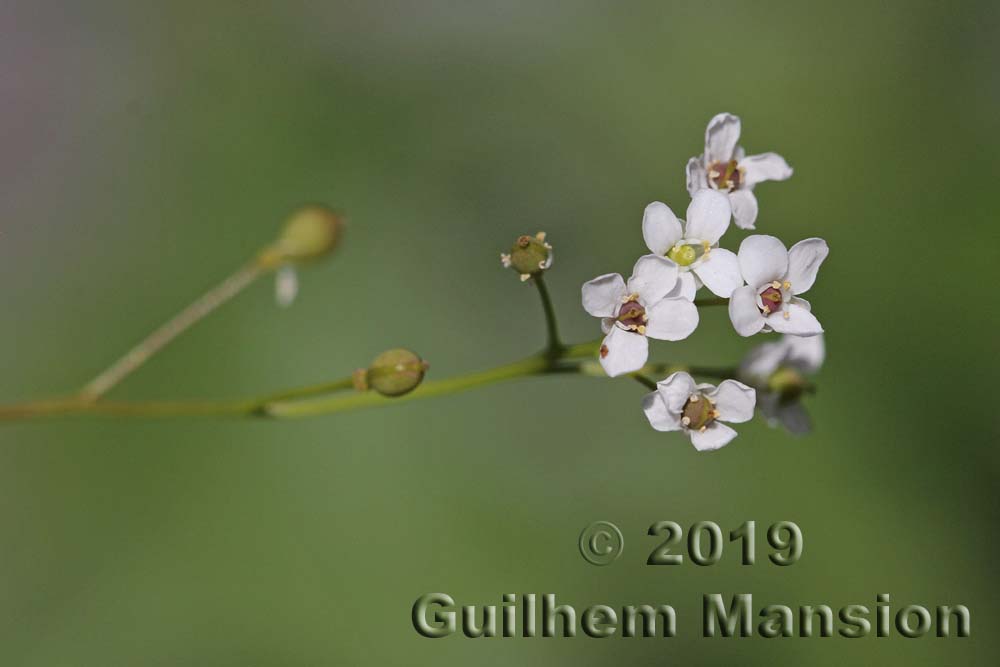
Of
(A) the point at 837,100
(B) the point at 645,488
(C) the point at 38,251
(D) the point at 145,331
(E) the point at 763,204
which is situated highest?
(A) the point at 837,100

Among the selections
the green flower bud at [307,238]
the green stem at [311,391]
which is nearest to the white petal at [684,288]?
the green stem at [311,391]

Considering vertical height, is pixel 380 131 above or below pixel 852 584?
above

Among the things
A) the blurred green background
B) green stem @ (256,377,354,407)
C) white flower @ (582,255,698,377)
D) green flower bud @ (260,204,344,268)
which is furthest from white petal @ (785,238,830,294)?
the blurred green background

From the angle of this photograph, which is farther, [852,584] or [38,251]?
[38,251]

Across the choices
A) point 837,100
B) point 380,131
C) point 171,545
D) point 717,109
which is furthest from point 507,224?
point 171,545

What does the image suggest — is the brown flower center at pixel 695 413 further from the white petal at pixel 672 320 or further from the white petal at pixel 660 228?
the white petal at pixel 660 228

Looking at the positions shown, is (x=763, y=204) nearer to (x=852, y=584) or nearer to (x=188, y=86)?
(x=852, y=584)
